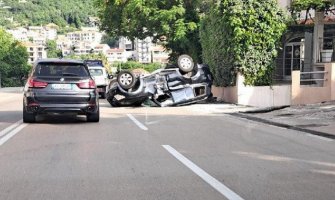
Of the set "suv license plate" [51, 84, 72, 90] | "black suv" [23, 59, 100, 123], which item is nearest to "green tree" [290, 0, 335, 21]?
"black suv" [23, 59, 100, 123]

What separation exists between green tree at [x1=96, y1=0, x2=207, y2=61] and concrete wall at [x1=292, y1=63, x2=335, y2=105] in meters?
9.94

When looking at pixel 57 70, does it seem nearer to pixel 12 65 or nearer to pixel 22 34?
pixel 12 65

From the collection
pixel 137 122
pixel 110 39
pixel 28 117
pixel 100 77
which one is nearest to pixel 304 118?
pixel 137 122

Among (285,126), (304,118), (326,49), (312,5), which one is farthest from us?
(326,49)

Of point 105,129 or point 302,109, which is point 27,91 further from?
point 302,109

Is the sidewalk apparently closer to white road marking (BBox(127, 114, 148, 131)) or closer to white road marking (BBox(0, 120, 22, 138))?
white road marking (BBox(127, 114, 148, 131))

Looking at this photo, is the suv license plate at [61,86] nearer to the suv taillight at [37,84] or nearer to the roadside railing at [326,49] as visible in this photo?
the suv taillight at [37,84]

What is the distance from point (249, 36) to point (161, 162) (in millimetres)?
14301

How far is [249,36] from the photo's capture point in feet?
70.9

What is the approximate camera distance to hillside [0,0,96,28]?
14400 cm

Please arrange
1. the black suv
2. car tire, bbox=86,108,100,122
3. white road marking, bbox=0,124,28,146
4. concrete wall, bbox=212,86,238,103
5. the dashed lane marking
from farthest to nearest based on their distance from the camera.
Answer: concrete wall, bbox=212,86,238,103 → car tire, bbox=86,108,100,122 → the black suv → the dashed lane marking → white road marking, bbox=0,124,28,146

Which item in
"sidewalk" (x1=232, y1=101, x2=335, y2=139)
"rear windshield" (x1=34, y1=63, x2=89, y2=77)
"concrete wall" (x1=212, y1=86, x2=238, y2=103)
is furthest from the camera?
"concrete wall" (x1=212, y1=86, x2=238, y2=103)

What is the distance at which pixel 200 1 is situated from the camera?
30.3m

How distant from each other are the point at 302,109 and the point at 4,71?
61.5m
